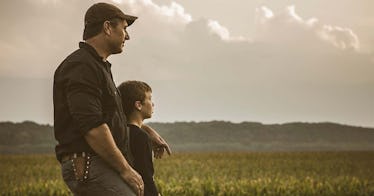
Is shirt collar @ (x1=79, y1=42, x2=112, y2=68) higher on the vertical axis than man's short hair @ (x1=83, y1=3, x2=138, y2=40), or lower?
lower

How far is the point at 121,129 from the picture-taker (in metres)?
2.81

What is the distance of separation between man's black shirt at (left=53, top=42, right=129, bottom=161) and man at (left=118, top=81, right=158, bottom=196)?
0.30m

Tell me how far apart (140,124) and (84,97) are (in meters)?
0.62

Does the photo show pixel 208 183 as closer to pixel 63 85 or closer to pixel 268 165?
pixel 63 85

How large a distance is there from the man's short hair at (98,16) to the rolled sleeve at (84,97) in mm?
192

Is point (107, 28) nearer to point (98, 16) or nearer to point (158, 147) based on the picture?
point (98, 16)

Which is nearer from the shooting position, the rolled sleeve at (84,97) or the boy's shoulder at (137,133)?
the rolled sleeve at (84,97)

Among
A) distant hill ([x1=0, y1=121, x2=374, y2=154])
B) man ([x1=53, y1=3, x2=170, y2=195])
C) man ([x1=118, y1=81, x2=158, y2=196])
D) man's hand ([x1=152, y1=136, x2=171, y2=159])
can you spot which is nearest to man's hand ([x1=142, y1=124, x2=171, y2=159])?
man's hand ([x1=152, y1=136, x2=171, y2=159])

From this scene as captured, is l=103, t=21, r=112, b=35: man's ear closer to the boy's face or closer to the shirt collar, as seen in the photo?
the shirt collar

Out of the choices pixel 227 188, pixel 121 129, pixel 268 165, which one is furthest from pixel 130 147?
pixel 268 165

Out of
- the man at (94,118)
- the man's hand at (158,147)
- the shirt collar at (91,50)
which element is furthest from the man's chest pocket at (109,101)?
the man's hand at (158,147)

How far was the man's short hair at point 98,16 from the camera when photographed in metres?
2.83

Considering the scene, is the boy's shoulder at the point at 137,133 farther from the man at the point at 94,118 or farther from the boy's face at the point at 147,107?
the man at the point at 94,118

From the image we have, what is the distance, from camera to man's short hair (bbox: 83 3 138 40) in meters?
2.83
